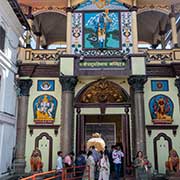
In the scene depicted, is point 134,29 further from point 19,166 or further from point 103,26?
point 19,166

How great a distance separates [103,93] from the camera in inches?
591

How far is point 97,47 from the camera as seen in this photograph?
15.1m

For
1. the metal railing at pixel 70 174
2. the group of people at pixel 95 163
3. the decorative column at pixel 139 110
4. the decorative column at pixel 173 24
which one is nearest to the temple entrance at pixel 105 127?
the decorative column at pixel 139 110

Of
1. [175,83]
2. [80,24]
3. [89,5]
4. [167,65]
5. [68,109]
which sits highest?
[89,5]

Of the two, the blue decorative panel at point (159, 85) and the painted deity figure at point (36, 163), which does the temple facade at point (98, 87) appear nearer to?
the blue decorative panel at point (159, 85)

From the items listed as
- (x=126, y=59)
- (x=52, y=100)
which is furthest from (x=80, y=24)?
(x=52, y=100)

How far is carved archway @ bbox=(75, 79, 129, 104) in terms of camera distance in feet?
48.8

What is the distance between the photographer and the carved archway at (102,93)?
14.9 meters

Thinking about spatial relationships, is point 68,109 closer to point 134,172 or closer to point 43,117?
point 43,117

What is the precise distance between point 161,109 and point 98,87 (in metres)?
3.66

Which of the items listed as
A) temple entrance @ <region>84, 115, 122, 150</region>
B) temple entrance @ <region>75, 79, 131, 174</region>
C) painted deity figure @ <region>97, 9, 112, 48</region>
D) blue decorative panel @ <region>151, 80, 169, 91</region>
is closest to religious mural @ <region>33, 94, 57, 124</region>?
temple entrance @ <region>75, 79, 131, 174</region>

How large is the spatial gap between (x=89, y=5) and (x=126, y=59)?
4.33m

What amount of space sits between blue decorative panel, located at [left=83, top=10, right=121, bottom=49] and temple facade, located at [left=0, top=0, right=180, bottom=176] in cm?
1

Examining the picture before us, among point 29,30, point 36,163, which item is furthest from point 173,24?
point 36,163
